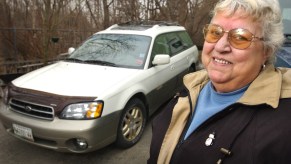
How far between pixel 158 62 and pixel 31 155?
2179 mm

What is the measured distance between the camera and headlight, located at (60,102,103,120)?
3.21m

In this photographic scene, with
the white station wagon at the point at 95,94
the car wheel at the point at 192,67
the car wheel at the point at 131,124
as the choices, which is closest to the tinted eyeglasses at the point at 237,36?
the white station wagon at the point at 95,94

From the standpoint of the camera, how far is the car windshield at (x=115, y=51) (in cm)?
431

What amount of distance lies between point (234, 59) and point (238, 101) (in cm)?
24

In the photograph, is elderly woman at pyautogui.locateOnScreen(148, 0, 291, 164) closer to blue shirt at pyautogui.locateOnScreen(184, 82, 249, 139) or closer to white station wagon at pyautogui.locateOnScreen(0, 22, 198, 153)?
blue shirt at pyautogui.locateOnScreen(184, 82, 249, 139)

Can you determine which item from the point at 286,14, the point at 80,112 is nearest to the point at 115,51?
the point at 80,112

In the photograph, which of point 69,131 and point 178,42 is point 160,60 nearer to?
point 178,42

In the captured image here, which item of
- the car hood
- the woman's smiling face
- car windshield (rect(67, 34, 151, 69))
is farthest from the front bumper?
the woman's smiling face

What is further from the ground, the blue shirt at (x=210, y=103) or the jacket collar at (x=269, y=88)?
the jacket collar at (x=269, y=88)

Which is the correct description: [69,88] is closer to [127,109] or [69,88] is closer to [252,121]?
[127,109]

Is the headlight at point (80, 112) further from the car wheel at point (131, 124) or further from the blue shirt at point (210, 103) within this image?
the blue shirt at point (210, 103)

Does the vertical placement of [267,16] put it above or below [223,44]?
above

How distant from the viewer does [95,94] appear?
332cm

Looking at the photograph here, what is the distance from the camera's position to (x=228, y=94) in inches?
62.0
